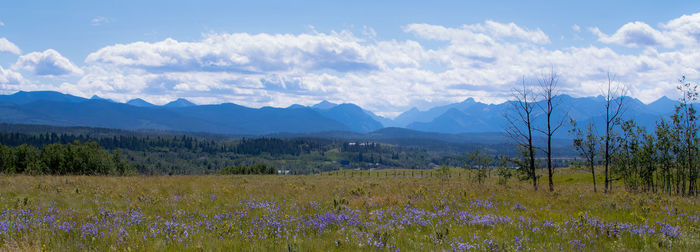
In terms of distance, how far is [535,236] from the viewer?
809 centimetres

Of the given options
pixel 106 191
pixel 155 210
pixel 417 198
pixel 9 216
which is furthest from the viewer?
pixel 106 191

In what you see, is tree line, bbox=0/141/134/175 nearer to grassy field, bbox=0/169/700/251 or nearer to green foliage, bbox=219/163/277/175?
green foliage, bbox=219/163/277/175

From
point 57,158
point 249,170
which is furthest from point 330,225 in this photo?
point 249,170

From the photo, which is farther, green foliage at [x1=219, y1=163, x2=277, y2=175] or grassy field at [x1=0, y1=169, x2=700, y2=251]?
green foliage at [x1=219, y1=163, x2=277, y2=175]

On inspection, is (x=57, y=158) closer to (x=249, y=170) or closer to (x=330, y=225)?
(x=249, y=170)

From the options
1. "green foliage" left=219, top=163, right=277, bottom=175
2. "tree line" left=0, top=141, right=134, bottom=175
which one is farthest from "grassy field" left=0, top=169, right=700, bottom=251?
"green foliage" left=219, top=163, right=277, bottom=175

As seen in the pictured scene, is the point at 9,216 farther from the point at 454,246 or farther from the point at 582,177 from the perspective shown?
the point at 582,177

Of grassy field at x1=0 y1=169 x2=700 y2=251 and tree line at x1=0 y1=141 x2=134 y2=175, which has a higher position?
grassy field at x1=0 y1=169 x2=700 y2=251

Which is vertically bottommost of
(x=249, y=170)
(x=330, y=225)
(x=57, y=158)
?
(x=249, y=170)

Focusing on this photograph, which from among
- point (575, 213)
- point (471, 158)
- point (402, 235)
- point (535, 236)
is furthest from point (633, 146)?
point (402, 235)

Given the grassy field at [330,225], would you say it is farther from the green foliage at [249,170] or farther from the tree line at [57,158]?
the green foliage at [249,170]

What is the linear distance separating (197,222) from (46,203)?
18.6ft

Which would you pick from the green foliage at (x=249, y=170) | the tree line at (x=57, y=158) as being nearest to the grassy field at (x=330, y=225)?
the tree line at (x=57, y=158)

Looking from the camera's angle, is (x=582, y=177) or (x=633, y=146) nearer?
(x=633, y=146)
